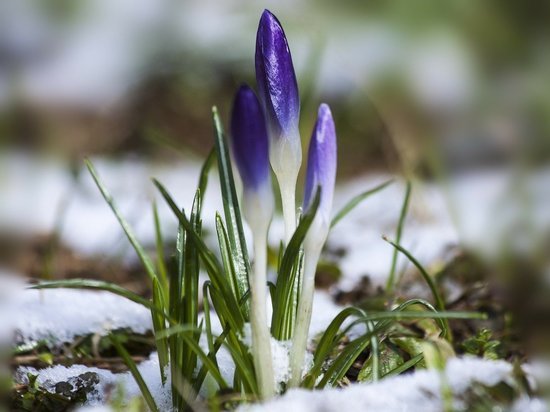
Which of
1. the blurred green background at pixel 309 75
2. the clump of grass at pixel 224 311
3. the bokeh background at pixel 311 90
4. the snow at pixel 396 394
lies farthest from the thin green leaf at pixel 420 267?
the blurred green background at pixel 309 75

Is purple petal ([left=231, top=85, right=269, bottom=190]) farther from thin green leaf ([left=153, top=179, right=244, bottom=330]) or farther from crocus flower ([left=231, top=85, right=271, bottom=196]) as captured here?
thin green leaf ([left=153, top=179, right=244, bottom=330])

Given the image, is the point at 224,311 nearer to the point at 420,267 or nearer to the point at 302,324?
the point at 302,324

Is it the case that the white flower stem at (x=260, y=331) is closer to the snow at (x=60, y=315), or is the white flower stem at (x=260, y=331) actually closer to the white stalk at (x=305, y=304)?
the white stalk at (x=305, y=304)

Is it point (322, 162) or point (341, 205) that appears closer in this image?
point (322, 162)

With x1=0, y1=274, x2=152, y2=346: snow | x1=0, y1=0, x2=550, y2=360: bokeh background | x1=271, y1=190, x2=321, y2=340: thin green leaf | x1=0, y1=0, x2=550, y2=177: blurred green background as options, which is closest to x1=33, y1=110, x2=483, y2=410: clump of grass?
x1=271, y1=190, x2=321, y2=340: thin green leaf

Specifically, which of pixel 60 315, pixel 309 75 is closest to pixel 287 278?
pixel 60 315

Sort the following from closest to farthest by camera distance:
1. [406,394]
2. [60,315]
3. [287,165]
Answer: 1. [406,394]
2. [287,165]
3. [60,315]

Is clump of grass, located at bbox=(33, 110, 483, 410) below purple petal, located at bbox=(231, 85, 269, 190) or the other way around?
below

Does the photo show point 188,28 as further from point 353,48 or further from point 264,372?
point 264,372
